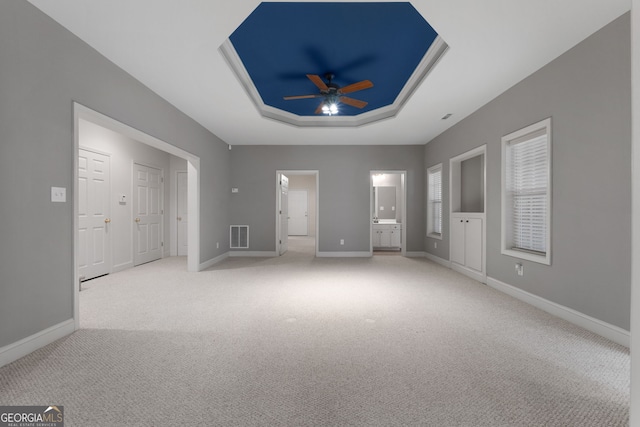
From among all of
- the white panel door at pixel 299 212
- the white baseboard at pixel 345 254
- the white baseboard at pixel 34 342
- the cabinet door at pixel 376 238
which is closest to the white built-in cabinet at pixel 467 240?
the white baseboard at pixel 345 254

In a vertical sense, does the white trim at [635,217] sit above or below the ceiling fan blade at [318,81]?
below

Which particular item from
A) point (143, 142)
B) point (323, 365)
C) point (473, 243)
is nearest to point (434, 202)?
point (473, 243)

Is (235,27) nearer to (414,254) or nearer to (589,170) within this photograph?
(589,170)

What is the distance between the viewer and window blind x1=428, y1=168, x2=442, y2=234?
6020 mm

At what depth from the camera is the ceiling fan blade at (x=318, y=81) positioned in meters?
3.25

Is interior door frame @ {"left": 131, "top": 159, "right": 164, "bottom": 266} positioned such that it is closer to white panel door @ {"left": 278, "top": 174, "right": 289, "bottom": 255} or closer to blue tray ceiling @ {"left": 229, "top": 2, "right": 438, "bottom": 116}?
white panel door @ {"left": 278, "top": 174, "right": 289, "bottom": 255}

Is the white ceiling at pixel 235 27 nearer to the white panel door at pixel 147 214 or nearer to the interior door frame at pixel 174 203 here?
the white panel door at pixel 147 214

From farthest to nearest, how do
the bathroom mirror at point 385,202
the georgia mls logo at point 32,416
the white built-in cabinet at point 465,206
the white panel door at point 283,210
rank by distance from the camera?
the bathroom mirror at point 385,202
the white panel door at point 283,210
the white built-in cabinet at point 465,206
the georgia mls logo at point 32,416

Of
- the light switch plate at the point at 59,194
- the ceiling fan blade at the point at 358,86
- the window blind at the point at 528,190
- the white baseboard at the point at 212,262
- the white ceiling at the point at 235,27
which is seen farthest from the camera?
the white baseboard at the point at 212,262

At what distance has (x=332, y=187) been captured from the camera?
22.2 feet

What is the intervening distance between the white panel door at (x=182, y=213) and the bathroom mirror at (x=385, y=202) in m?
5.40

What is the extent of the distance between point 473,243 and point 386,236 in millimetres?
3060

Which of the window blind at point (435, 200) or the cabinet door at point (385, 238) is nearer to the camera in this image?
the window blind at point (435, 200)

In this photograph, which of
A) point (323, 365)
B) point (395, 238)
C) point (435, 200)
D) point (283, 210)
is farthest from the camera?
point (395, 238)
